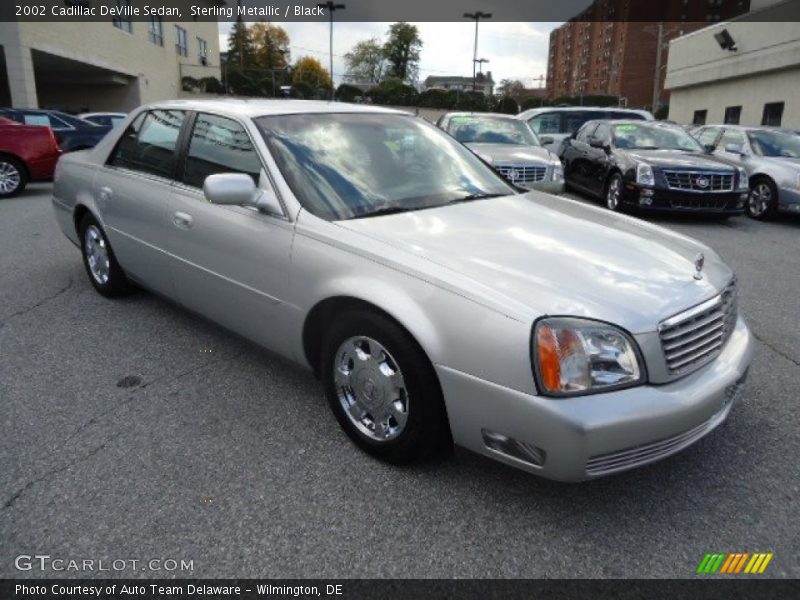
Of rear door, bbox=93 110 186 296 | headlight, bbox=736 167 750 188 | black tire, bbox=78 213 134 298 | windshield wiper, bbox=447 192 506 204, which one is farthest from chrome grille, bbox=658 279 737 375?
headlight, bbox=736 167 750 188

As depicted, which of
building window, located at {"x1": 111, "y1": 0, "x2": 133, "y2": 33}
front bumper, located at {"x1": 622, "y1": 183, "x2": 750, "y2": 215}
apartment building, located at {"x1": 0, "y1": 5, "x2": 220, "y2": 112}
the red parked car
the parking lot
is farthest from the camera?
building window, located at {"x1": 111, "y1": 0, "x2": 133, "y2": 33}

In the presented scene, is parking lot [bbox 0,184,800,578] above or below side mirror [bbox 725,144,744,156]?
below

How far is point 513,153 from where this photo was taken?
30.0ft

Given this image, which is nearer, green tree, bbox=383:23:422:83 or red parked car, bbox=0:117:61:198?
red parked car, bbox=0:117:61:198

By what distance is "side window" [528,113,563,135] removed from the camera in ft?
47.7

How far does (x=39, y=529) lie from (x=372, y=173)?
2168mm

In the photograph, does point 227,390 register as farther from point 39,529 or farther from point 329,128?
point 329,128

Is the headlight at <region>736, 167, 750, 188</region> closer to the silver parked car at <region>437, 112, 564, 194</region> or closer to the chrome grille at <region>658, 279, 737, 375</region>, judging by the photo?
the silver parked car at <region>437, 112, 564, 194</region>

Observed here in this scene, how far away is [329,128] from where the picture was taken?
3.44 m

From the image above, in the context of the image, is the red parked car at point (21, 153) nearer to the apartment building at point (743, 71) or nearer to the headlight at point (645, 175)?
the headlight at point (645, 175)

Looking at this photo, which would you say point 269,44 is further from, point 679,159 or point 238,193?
point 238,193

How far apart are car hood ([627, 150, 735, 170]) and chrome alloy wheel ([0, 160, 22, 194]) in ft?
34.2

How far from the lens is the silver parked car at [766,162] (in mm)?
9367
